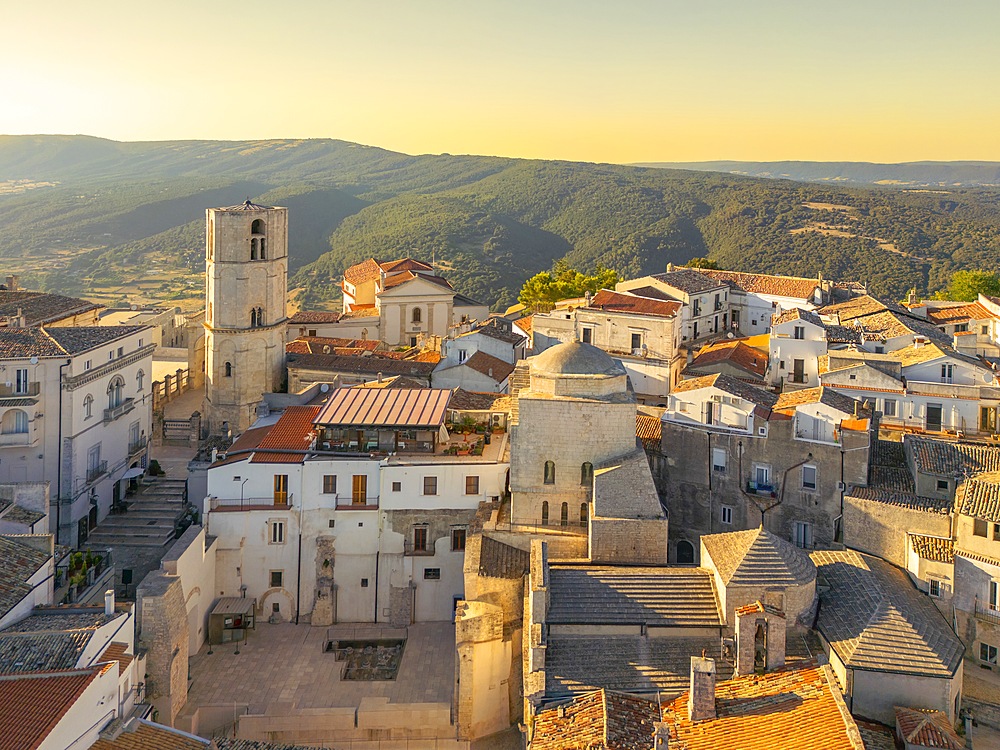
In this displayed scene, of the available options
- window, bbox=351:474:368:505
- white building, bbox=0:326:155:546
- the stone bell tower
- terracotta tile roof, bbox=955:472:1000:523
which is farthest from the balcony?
terracotta tile roof, bbox=955:472:1000:523

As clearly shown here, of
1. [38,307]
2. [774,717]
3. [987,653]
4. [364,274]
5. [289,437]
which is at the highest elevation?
[364,274]

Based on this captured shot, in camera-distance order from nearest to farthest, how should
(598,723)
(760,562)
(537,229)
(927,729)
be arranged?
1. (927,729)
2. (598,723)
3. (760,562)
4. (537,229)

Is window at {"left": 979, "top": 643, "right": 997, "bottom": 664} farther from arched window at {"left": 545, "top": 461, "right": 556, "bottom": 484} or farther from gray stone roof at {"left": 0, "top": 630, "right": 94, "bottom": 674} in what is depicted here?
gray stone roof at {"left": 0, "top": 630, "right": 94, "bottom": 674}

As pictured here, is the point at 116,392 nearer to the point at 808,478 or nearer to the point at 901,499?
the point at 808,478

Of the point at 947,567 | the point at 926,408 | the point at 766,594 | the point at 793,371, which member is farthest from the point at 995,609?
the point at 793,371

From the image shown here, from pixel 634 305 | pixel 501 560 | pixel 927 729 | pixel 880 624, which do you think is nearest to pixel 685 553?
pixel 501 560

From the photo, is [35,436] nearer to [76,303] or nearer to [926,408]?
[76,303]
